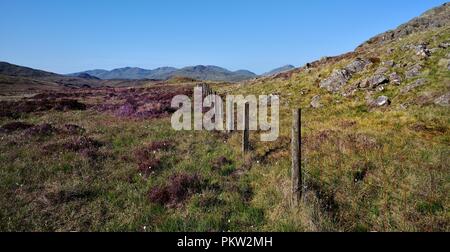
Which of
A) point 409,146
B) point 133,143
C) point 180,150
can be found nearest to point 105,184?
point 180,150

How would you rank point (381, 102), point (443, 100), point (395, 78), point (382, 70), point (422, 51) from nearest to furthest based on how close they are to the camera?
1. point (443, 100)
2. point (381, 102)
3. point (395, 78)
4. point (422, 51)
5. point (382, 70)

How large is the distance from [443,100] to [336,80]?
10816 mm

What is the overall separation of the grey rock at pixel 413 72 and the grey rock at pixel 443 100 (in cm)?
474

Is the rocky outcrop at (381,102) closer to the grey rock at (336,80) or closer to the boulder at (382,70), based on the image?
the boulder at (382,70)

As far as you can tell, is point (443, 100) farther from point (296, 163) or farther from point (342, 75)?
point (296, 163)

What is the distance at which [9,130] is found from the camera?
18703 mm

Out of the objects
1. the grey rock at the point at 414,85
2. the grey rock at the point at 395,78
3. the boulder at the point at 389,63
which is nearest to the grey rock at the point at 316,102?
the grey rock at the point at 395,78

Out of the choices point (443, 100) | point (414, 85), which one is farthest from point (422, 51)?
point (443, 100)

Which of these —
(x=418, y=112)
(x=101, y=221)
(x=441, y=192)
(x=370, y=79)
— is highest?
(x=370, y=79)

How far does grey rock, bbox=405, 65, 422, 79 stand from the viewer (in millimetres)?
23147

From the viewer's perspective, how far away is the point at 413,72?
76.9 feet

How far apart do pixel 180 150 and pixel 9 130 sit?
11.6m

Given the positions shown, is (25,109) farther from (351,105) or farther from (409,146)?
(409,146)

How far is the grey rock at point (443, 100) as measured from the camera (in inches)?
721
